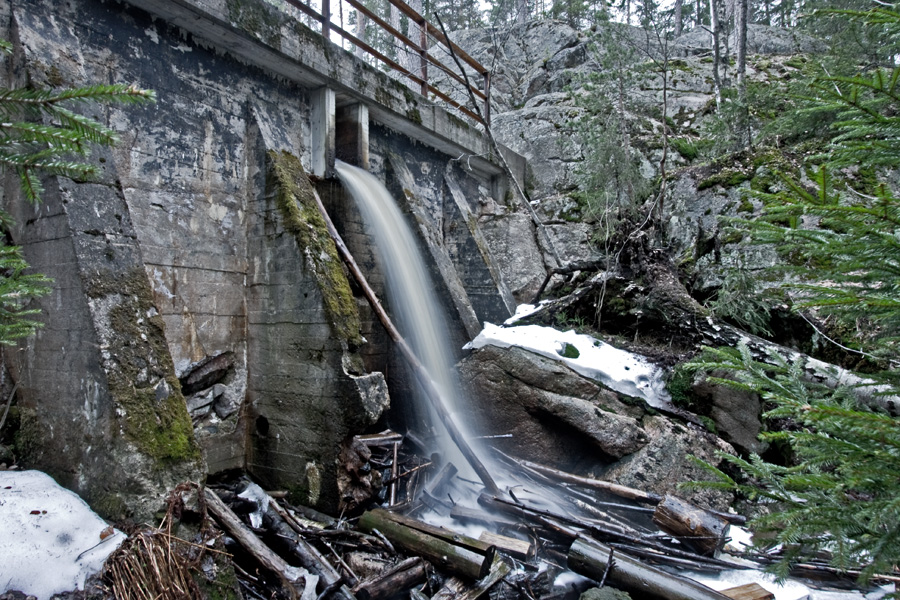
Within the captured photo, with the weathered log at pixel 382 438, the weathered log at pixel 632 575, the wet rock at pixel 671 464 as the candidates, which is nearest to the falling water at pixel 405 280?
the weathered log at pixel 382 438

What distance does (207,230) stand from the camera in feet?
17.9

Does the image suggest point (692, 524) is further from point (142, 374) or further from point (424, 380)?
point (142, 374)

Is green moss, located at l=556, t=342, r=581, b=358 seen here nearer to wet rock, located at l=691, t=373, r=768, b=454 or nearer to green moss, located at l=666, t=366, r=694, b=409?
green moss, located at l=666, t=366, r=694, b=409

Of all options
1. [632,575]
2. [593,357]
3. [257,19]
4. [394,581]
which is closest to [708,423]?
[593,357]

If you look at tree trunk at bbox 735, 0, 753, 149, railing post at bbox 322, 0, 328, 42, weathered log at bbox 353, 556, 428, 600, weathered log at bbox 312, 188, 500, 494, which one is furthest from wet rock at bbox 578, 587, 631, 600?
tree trunk at bbox 735, 0, 753, 149

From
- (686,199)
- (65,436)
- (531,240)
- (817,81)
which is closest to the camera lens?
(817,81)

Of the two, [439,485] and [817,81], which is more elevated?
[817,81]

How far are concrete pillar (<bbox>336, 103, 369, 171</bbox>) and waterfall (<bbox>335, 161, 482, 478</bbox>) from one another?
0.17m

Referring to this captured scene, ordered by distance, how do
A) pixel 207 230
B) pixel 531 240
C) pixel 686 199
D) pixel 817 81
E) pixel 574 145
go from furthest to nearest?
pixel 574 145
pixel 531 240
pixel 686 199
pixel 207 230
pixel 817 81

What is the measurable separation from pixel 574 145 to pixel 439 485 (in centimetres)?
835

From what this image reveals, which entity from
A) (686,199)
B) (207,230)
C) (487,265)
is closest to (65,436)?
(207,230)

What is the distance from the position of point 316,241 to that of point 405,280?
1813 mm

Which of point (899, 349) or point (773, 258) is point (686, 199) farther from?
point (899, 349)

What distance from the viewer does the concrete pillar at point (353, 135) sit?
7.17 meters
